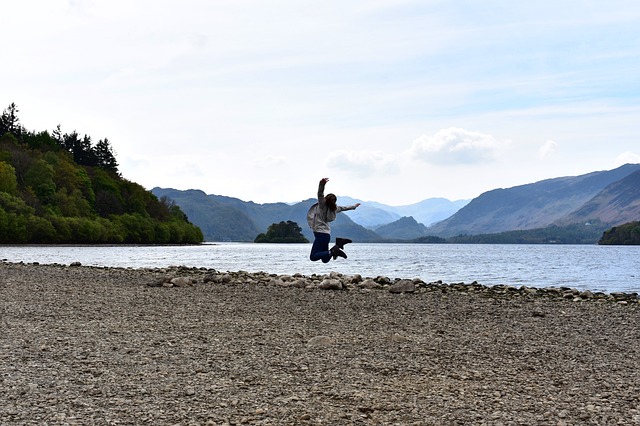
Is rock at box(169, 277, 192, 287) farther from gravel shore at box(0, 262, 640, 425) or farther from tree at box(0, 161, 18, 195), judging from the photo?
tree at box(0, 161, 18, 195)

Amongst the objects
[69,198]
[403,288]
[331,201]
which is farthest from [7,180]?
[331,201]

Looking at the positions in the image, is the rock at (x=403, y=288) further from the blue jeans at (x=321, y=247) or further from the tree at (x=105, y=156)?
the tree at (x=105, y=156)

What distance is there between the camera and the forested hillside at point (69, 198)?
4747 inches

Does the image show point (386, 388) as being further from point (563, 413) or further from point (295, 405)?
point (563, 413)

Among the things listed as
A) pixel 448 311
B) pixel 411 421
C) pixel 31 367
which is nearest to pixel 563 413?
pixel 411 421

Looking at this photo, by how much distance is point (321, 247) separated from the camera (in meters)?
20.5

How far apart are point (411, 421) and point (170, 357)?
5680 mm

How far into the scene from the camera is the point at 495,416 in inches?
354

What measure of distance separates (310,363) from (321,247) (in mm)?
8335

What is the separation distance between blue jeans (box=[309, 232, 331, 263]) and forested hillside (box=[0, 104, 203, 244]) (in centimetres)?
10194

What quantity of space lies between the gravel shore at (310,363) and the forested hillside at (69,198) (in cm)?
10215

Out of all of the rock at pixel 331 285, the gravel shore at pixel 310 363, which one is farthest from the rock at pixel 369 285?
the gravel shore at pixel 310 363

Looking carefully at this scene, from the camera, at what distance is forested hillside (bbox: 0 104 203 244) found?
396 feet

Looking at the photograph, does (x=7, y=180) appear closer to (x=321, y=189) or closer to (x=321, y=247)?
(x=321, y=247)
